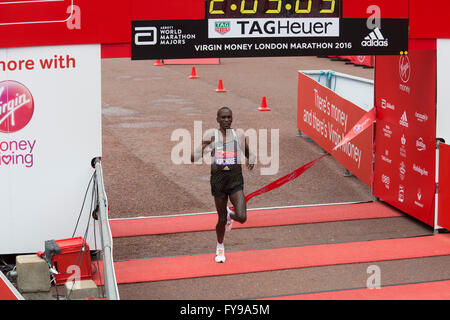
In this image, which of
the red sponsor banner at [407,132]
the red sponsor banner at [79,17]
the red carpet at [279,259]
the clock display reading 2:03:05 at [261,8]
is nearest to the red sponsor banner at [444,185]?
the red sponsor banner at [407,132]

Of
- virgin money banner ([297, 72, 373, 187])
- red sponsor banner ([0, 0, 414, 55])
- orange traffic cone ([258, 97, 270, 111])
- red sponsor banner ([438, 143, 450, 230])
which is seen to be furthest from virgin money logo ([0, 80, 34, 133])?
orange traffic cone ([258, 97, 270, 111])

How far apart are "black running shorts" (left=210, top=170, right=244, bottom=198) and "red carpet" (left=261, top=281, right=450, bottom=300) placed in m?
1.68

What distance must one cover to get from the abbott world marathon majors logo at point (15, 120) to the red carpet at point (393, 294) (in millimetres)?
3859

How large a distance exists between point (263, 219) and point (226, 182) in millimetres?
2404

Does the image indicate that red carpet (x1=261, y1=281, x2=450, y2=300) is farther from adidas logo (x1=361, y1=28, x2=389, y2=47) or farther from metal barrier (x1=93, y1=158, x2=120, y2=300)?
adidas logo (x1=361, y1=28, x2=389, y2=47)

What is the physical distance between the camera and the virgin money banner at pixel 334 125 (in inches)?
562

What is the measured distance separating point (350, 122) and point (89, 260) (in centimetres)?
632

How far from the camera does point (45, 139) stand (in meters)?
10.7

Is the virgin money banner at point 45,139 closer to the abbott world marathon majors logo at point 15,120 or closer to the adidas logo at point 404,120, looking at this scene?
the abbott world marathon majors logo at point 15,120

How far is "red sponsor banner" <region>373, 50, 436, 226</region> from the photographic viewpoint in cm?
1178

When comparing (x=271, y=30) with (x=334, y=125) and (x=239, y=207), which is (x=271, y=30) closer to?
(x=239, y=207)

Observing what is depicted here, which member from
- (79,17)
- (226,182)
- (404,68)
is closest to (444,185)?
(404,68)
